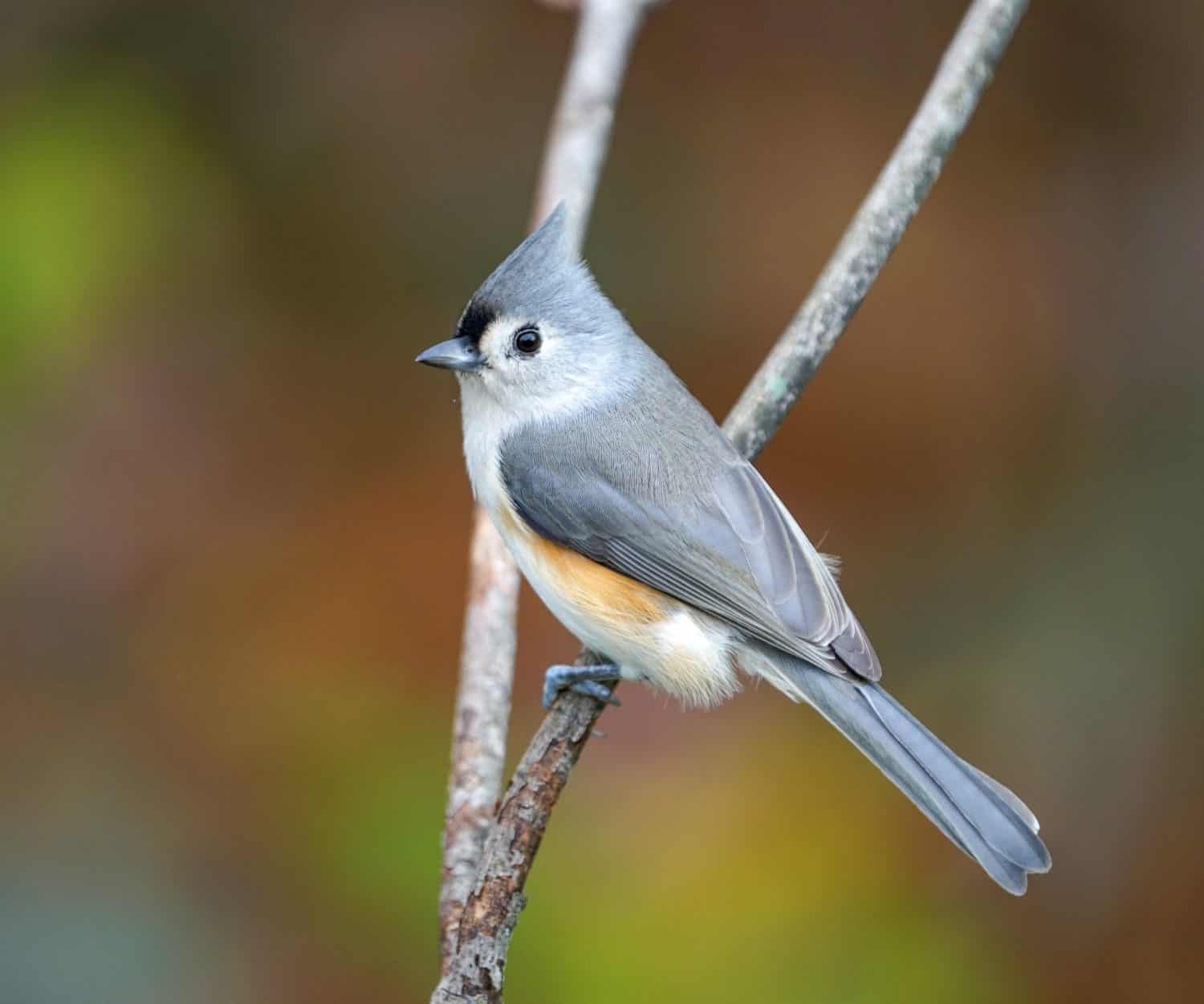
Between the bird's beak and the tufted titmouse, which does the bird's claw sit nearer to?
the tufted titmouse

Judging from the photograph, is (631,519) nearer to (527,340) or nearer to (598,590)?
(598,590)

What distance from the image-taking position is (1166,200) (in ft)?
10.8

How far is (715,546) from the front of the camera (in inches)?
83.5

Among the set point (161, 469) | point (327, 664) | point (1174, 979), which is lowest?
point (1174, 979)

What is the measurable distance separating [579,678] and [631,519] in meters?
0.27

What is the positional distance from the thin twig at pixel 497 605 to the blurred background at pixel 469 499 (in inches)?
19.5

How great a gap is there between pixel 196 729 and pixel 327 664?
1.05 ft

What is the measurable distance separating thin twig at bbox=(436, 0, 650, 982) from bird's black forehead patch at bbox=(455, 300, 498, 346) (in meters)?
0.22

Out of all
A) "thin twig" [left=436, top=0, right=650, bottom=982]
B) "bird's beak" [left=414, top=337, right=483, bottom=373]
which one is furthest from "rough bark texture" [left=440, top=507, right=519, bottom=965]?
"bird's beak" [left=414, top=337, right=483, bottom=373]

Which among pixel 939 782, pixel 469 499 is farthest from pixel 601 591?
pixel 469 499

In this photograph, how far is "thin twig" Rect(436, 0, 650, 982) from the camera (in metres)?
1.96

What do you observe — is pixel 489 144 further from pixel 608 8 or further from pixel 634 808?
pixel 634 808

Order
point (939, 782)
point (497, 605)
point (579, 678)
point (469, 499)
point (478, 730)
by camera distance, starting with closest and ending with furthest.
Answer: point (939, 782)
point (478, 730)
point (579, 678)
point (497, 605)
point (469, 499)

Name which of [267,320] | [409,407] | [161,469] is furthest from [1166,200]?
[161,469]
